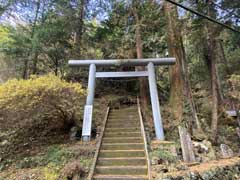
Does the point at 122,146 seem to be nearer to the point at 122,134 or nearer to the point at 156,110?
the point at 122,134

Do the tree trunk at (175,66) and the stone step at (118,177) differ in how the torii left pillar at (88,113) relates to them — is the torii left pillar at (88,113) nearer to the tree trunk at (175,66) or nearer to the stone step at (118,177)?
the stone step at (118,177)

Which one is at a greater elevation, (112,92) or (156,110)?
(112,92)

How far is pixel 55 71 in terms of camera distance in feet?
42.9

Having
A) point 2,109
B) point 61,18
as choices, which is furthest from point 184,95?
point 61,18

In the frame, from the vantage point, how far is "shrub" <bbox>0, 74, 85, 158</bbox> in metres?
6.33

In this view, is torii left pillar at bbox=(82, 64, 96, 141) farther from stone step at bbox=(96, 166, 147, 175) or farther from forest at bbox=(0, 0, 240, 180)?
stone step at bbox=(96, 166, 147, 175)

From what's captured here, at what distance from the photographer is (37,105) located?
685 centimetres

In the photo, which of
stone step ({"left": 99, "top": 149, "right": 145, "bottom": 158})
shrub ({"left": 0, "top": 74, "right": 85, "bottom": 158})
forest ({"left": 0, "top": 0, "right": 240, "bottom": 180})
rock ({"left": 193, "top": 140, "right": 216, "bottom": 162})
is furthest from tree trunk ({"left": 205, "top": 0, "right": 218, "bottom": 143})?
shrub ({"left": 0, "top": 74, "right": 85, "bottom": 158})

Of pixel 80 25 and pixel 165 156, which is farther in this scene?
pixel 80 25

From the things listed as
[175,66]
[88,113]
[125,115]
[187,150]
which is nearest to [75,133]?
[88,113]

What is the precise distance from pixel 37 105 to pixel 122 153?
295 cm

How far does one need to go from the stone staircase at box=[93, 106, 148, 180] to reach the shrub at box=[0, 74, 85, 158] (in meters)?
1.71

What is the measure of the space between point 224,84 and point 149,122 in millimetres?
8194

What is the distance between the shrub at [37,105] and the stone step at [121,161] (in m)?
2.18
